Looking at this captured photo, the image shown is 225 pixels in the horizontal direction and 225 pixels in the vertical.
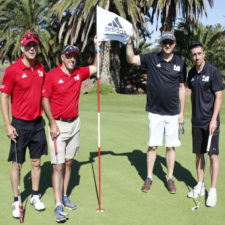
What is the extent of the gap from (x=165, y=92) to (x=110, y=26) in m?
1.27

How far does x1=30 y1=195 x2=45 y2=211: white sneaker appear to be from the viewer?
4473 mm

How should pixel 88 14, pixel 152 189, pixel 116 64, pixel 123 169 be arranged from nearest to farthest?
pixel 152 189 → pixel 123 169 → pixel 88 14 → pixel 116 64

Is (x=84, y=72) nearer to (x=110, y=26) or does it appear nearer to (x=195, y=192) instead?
(x=110, y=26)

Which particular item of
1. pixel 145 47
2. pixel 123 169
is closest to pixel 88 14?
pixel 145 47

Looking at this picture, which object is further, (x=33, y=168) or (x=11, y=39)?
(x=11, y=39)

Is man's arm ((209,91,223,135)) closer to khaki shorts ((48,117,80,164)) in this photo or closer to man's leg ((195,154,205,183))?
man's leg ((195,154,205,183))

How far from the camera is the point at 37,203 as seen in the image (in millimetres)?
4523

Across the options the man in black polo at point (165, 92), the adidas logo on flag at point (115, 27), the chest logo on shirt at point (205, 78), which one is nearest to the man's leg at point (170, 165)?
the man in black polo at point (165, 92)

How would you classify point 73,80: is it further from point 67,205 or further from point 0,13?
point 0,13

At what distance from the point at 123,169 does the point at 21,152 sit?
2.25 meters

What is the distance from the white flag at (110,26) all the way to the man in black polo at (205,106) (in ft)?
3.35

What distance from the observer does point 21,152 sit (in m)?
4.44

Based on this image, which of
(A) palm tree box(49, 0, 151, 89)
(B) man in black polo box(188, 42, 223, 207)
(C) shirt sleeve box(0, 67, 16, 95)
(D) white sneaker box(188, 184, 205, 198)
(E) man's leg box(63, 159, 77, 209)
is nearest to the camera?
(C) shirt sleeve box(0, 67, 16, 95)

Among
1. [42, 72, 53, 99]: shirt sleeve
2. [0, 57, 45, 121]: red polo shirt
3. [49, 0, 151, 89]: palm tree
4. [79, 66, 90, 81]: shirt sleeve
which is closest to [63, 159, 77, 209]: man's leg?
[0, 57, 45, 121]: red polo shirt
